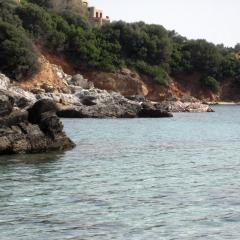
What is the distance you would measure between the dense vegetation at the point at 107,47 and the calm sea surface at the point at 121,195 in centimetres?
6128

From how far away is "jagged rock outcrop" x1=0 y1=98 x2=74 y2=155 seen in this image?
26.6 m

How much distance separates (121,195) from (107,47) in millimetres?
96320

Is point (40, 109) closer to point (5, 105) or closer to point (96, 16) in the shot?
point (5, 105)

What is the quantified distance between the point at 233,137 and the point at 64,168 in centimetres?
2102

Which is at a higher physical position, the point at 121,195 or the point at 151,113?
the point at 151,113

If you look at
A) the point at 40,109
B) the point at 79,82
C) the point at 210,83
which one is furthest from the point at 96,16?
the point at 40,109

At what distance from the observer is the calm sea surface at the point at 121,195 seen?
12.9 m

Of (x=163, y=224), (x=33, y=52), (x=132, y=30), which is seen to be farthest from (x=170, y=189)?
(x=132, y=30)

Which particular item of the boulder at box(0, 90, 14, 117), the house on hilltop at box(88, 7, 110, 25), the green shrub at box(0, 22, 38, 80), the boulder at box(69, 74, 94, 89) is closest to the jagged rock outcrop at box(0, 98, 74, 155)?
the boulder at box(0, 90, 14, 117)

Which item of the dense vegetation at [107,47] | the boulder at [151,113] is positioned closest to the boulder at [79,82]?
the dense vegetation at [107,47]

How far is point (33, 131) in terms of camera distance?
27.7m

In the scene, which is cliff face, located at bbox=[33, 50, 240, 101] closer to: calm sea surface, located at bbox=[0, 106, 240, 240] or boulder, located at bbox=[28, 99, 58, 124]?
boulder, located at bbox=[28, 99, 58, 124]

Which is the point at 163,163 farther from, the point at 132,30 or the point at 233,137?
the point at 132,30

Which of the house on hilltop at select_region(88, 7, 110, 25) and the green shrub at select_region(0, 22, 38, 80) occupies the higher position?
the house on hilltop at select_region(88, 7, 110, 25)
